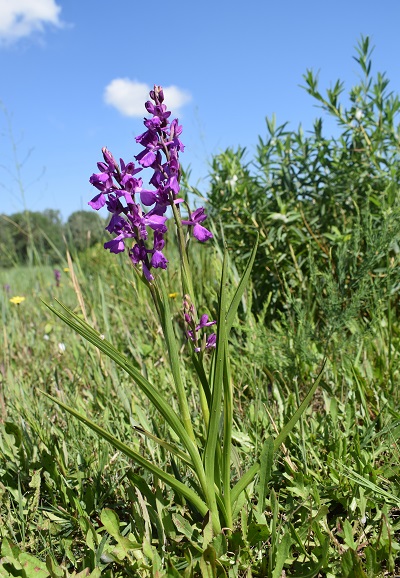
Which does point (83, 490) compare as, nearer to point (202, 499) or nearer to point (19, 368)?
point (202, 499)

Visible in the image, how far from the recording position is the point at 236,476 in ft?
5.46

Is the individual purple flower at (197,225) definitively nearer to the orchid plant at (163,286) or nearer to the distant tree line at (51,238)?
the orchid plant at (163,286)

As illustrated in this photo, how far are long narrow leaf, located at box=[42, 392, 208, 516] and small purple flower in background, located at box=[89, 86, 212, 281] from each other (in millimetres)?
359

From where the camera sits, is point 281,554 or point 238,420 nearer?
point 281,554

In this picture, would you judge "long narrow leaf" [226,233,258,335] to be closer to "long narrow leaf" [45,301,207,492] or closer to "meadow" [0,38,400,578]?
"meadow" [0,38,400,578]

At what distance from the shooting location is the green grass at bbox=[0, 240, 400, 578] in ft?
4.39

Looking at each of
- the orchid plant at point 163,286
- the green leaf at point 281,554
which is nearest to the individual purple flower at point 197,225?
the orchid plant at point 163,286

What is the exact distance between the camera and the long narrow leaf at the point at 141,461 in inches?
47.9

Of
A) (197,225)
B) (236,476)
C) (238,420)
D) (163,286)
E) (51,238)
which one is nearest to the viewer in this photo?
(163,286)

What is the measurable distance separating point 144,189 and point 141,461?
2.10 feet

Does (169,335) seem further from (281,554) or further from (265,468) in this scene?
(281,554)

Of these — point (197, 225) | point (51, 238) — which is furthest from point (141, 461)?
point (51, 238)

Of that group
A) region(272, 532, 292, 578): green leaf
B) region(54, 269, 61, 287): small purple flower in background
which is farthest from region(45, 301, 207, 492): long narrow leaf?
region(54, 269, 61, 287): small purple flower in background

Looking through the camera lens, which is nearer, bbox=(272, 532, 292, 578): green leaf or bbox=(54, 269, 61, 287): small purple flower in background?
bbox=(272, 532, 292, 578): green leaf
